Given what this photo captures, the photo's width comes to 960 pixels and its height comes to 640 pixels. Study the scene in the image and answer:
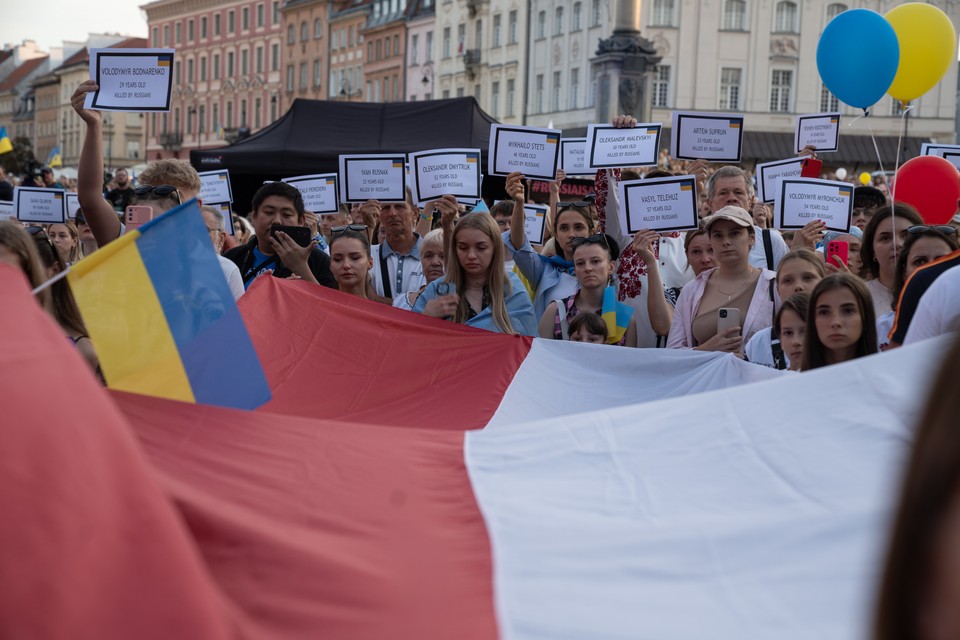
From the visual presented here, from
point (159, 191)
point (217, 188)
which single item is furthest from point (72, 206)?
point (159, 191)

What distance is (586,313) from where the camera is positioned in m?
7.48

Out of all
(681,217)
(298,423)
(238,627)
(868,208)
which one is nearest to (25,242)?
(298,423)

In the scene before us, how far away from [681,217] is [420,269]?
196 cm

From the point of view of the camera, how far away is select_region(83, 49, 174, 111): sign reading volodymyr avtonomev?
25.0 feet

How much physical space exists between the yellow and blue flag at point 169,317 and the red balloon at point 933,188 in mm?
6827

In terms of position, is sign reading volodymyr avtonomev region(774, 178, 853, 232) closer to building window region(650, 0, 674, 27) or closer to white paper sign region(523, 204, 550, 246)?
white paper sign region(523, 204, 550, 246)

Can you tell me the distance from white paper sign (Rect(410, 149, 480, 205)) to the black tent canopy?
9.33 metres

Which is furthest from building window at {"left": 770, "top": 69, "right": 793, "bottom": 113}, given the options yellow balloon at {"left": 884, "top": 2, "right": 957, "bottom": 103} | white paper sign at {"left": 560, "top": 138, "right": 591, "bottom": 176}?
white paper sign at {"left": 560, "top": 138, "right": 591, "bottom": 176}

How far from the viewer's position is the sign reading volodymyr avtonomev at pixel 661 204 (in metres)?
8.23

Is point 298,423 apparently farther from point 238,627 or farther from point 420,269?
point 420,269

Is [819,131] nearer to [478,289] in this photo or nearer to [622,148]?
[622,148]

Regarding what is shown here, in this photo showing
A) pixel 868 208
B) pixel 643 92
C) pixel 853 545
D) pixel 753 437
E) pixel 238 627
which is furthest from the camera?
pixel 643 92

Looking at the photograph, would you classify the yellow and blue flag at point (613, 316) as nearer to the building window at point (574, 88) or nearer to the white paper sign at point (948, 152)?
the white paper sign at point (948, 152)

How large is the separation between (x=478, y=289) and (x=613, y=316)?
77 cm
